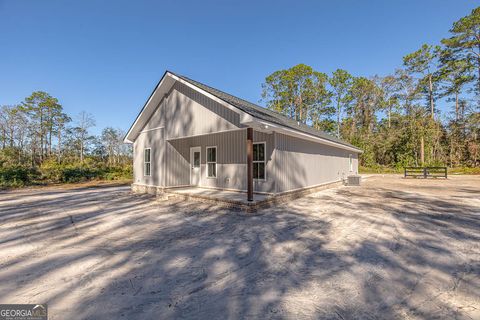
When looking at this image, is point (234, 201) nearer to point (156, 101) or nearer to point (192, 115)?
point (192, 115)

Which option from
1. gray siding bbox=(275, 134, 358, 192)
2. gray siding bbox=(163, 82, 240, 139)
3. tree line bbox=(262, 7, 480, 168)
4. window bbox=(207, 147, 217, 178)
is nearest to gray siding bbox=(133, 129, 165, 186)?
gray siding bbox=(163, 82, 240, 139)

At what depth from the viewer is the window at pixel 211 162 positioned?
9.96m

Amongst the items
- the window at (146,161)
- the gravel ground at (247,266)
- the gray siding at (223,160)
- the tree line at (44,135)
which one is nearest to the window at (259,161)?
the gray siding at (223,160)

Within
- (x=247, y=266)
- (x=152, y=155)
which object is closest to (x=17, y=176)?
(x=152, y=155)

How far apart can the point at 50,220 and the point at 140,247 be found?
385 cm

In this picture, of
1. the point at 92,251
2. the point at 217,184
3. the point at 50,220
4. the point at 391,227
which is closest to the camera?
the point at 92,251

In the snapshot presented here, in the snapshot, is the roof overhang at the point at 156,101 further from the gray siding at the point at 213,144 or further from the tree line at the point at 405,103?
Result: the tree line at the point at 405,103

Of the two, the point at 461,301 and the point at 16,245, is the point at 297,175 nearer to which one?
the point at 461,301

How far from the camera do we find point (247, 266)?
121 inches

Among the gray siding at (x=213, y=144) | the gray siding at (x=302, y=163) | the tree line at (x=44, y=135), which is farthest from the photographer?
the tree line at (x=44, y=135)

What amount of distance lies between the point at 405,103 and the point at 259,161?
35.9 meters

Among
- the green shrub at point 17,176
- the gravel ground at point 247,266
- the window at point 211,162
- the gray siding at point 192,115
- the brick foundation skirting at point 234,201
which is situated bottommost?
the gravel ground at point 247,266

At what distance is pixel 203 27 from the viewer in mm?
13617

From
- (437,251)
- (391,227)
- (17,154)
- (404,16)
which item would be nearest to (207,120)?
(391,227)
